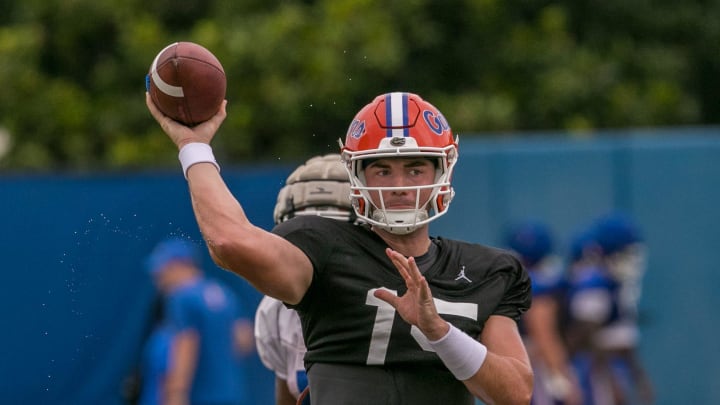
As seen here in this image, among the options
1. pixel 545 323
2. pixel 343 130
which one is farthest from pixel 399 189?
pixel 343 130

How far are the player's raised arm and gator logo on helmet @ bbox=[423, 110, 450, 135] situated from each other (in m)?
0.52

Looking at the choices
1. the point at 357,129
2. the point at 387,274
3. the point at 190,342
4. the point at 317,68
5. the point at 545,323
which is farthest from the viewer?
the point at 317,68

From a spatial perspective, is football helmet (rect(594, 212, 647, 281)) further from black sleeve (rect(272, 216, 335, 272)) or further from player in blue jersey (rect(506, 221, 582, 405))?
black sleeve (rect(272, 216, 335, 272))

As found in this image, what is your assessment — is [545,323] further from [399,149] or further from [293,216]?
[399,149]

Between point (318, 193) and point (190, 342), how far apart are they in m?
4.05

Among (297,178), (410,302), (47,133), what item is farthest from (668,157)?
(410,302)

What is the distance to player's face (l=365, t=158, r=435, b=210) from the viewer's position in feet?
11.5

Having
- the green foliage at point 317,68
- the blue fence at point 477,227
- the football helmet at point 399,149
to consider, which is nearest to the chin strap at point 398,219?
the football helmet at point 399,149

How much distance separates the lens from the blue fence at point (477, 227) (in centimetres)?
865

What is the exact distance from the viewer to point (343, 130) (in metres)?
11.2

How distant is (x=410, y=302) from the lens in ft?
10.6

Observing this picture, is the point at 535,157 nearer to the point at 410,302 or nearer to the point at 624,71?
the point at 624,71

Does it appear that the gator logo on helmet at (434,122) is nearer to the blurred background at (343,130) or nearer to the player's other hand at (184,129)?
the player's other hand at (184,129)

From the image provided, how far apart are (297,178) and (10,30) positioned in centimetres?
927
